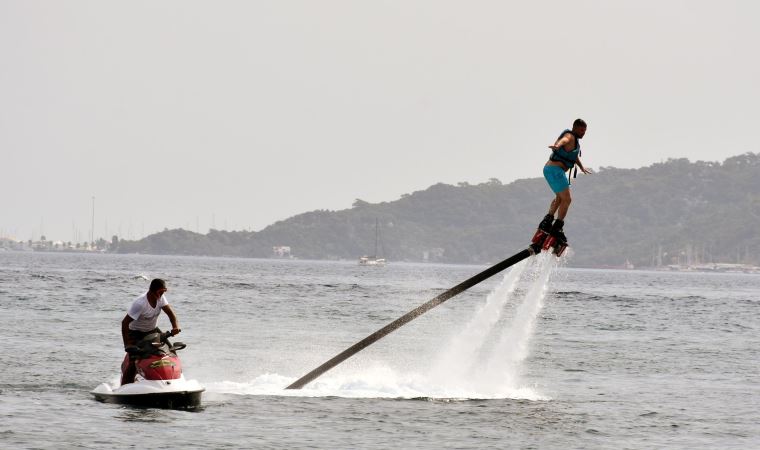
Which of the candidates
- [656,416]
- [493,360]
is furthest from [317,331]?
[656,416]

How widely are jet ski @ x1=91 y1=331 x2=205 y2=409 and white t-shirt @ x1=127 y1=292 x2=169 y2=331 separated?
0.24m

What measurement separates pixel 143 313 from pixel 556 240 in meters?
7.95

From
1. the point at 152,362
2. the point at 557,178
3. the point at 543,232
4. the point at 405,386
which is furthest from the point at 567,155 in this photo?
the point at 405,386

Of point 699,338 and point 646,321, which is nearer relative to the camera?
point 699,338

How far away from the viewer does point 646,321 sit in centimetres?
7350

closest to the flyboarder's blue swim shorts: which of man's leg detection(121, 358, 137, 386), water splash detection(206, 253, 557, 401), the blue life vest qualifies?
the blue life vest

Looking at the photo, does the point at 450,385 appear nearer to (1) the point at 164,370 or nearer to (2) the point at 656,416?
(2) the point at 656,416

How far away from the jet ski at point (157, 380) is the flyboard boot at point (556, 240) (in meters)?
7.24

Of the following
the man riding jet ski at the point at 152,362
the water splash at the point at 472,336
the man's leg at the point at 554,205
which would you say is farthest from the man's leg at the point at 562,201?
the man riding jet ski at the point at 152,362

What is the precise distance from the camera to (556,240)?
23.8 metres

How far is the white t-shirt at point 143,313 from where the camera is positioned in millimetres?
24172

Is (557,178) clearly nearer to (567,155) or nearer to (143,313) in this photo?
(567,155)

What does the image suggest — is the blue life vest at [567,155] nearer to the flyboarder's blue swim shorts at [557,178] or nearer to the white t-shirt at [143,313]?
the flyboarder's blue swim shorts at [557,178]

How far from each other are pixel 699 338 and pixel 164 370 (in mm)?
39243
